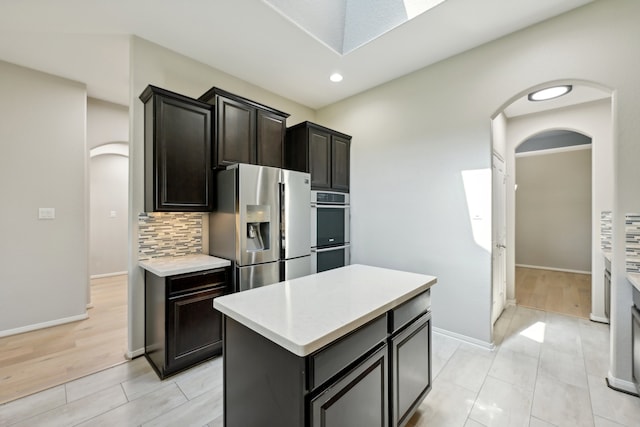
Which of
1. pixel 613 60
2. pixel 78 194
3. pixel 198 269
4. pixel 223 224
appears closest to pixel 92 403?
pixel 198 269

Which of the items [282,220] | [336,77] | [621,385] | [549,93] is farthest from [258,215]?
[549,93]

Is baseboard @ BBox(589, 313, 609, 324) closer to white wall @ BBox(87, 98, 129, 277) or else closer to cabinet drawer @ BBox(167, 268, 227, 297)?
cabinet drawer @ BBox(167, 268, 227, 297)

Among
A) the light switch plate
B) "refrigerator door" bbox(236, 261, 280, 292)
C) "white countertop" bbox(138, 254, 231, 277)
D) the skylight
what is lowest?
"refrigerator door" bbox(236, 261, 280, 292)

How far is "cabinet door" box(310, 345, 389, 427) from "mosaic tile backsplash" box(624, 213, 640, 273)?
2.10m

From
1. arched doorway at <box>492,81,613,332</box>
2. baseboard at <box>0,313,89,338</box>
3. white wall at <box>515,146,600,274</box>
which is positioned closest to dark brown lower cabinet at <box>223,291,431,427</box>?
arched doorway at <box>492,81,613,332</box>

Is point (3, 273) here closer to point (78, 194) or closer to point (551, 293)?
point (78, 194)

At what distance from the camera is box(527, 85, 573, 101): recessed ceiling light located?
288 cm

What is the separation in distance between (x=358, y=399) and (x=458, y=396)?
125 centimetres

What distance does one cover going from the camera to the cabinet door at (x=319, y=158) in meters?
3.34

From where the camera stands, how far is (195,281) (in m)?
2.28

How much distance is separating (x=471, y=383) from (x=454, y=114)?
2.56 metres

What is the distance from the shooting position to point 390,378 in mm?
1396

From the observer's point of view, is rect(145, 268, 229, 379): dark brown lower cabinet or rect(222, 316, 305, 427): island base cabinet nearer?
rect(222, 316, 305, 427): island base cabinet

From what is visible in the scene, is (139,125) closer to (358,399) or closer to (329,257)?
(329,257)
